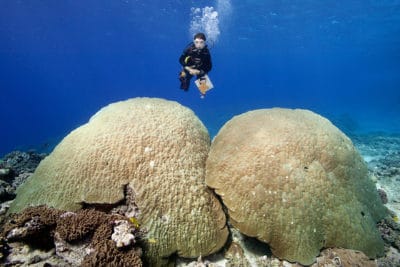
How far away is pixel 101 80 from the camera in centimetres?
14562

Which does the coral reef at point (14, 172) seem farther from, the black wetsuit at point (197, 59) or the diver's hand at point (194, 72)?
the black wetsuit at point (197, 59)

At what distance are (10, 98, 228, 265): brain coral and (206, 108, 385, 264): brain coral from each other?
0.42 metres

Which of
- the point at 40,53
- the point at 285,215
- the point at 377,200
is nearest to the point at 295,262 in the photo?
the point at 285,215

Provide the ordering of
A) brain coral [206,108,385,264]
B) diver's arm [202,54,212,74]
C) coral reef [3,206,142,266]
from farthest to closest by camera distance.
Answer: diver's arm [202,54,212,74], brain coral [206,108,385,264], coral reef [3,206,142,266]

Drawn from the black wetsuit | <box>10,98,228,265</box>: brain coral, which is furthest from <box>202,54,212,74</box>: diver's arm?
<box>10,98,228,265</box>: brain coral

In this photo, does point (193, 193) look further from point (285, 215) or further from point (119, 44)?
point (119, 44)

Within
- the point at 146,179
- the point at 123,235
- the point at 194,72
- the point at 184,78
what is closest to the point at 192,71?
the point at 194,72

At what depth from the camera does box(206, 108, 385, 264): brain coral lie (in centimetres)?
385

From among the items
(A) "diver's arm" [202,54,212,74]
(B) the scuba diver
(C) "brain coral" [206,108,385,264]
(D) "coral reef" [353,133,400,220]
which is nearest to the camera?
(C) "brain coral" [206,108,385,264]

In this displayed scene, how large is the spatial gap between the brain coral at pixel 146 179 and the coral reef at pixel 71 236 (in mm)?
374

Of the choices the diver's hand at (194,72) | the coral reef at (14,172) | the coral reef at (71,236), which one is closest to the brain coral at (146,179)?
the coral reef at (71,236)

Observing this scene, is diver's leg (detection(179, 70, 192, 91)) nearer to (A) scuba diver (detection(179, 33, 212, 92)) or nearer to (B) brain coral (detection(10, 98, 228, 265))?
(A) scuba diver (detection(179, 33, 212, 92))

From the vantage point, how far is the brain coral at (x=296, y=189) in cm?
385

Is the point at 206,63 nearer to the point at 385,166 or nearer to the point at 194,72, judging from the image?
the point at 194,72
